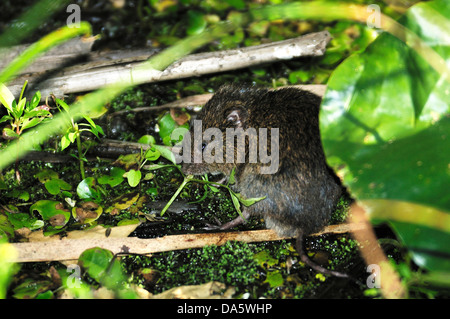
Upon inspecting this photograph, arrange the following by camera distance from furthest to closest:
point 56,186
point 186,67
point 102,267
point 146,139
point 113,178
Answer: point 186,67
point 146,139
point 113,178
point 56,186
point 102,267

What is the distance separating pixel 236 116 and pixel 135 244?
1372mm

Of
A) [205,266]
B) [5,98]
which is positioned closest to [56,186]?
[5,98]

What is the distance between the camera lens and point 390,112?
9.47 feet

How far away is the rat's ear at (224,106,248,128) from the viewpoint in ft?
12.5

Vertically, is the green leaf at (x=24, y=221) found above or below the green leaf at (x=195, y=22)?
below

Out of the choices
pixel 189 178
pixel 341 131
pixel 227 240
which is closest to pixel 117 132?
pixel 189 178

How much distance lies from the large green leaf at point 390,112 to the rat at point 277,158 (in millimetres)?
575

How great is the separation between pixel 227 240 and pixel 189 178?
70 centimetres

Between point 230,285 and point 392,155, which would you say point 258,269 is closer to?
point 230,285

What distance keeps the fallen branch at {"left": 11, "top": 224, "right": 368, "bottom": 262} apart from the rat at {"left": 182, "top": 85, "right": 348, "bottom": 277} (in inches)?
6.5

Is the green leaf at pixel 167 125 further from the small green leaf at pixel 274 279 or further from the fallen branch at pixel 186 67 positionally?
the small green leaf at pixel 274 279

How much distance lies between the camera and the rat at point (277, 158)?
3.45 meters

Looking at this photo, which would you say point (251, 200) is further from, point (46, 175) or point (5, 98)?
point (5, 98)

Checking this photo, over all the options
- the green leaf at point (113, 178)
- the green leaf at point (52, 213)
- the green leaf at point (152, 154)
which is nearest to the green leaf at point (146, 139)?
the green leaf at point (152, 154)
